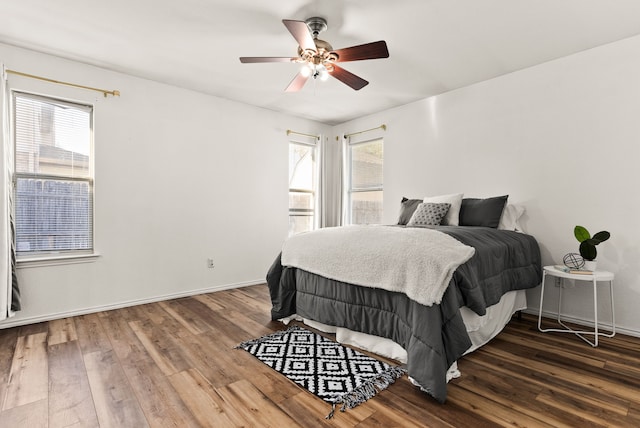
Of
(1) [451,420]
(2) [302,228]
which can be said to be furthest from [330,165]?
(1) [451,420]

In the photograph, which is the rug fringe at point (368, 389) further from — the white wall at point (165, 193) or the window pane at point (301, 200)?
the window pane at point (301, 200)

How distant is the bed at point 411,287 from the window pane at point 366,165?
2.33m

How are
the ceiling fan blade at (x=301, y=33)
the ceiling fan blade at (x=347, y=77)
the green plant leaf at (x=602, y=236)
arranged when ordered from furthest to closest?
the ceiling fan blade at (x=347, y=77)
the green plant leaf at (x=602, y=236)
the ceiling fan blade at (x=301, y=33)

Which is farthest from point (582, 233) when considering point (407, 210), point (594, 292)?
point (407, 210)

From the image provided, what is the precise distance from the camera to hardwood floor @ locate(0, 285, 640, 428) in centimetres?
161

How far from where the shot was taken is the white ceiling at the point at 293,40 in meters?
2.35

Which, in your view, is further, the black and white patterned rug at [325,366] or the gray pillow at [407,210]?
the gray pillow at [407,210]

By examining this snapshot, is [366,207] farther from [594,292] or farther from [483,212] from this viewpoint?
[594,292]

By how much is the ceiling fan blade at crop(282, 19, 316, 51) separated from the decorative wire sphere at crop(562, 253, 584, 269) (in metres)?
2.71

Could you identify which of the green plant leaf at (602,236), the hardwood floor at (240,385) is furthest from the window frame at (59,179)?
the green plant leaf at (602,236)

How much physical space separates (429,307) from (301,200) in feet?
11.8

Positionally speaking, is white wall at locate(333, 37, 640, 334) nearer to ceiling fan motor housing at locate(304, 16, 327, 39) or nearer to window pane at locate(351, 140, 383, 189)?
window pane at locate(351, 140, 383, 189)

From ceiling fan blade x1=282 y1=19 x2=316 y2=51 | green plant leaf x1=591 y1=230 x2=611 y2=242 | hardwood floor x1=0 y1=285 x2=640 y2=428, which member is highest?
ceiling fan blade x1=282 y1=19 x2=316 y2=51

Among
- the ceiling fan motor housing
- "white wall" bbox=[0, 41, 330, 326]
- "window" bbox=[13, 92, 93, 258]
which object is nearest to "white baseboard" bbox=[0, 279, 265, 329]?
"white wall" bbox=[0, 41, 330, 326]
